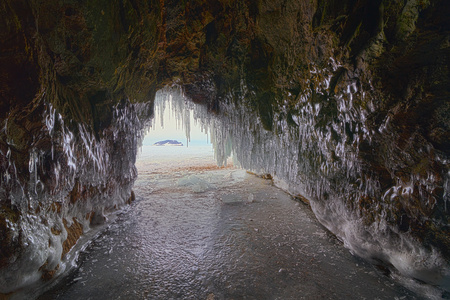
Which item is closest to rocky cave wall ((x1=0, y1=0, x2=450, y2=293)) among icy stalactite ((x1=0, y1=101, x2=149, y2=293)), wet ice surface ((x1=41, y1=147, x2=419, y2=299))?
icy stalactite ((x1=0, y1=101, x2=149, y2=293))

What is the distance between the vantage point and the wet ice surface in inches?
89.5

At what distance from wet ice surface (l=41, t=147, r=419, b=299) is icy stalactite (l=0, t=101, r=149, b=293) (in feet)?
1.41

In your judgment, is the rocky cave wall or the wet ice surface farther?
the wet ice surface

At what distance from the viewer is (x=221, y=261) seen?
9.38 ft

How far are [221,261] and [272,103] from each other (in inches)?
132

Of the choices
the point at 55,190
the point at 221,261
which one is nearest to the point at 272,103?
the point at 221,261

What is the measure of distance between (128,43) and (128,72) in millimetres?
682

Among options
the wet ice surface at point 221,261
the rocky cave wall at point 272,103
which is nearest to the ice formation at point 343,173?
the rocky cave wall at point 272,103

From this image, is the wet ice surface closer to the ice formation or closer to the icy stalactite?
the ice formation

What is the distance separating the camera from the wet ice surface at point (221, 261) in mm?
2273

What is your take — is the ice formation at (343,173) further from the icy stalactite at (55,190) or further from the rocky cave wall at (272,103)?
the icy stalactite at (55,190)

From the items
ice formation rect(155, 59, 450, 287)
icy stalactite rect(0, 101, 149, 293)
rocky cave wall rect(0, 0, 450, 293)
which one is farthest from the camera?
ice formation rect(155, 59, 450, 287)

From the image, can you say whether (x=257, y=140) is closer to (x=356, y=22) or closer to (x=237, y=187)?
(x=237, y=187)

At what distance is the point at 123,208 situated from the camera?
201 inches
